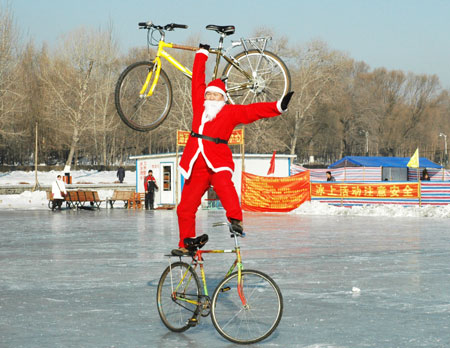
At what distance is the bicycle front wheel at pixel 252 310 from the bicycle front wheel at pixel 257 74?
4.21 m

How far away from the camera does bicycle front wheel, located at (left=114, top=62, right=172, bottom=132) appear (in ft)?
28.2

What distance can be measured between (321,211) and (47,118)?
41.2 metres

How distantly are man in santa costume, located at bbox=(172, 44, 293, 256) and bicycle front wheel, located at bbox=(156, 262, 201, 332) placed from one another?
0.18 m

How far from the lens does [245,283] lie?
506 cm

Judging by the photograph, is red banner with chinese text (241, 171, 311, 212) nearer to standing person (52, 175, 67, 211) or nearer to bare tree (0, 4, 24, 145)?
standing person (52, 175, 67, 211)

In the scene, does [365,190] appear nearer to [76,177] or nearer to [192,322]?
[192,322]

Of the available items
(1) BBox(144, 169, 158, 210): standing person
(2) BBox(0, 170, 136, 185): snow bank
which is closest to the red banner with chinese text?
(1) BBox(144, 169, 158, 210): standing person

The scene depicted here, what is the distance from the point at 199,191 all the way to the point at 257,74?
3.75 meters

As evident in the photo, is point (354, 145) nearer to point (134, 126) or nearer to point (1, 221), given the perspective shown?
point (1, 221)

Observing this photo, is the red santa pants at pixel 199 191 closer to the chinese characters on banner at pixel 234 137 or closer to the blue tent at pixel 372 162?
the chinese characters on banner at pixel 234 137

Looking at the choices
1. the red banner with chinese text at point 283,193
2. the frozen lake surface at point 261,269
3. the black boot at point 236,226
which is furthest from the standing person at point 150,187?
the black boot at point 236,226

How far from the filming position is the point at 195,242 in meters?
5.46

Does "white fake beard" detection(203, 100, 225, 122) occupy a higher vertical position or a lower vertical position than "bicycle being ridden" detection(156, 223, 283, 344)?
higher

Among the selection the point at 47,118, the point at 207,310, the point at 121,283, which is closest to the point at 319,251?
the point at 121,283
